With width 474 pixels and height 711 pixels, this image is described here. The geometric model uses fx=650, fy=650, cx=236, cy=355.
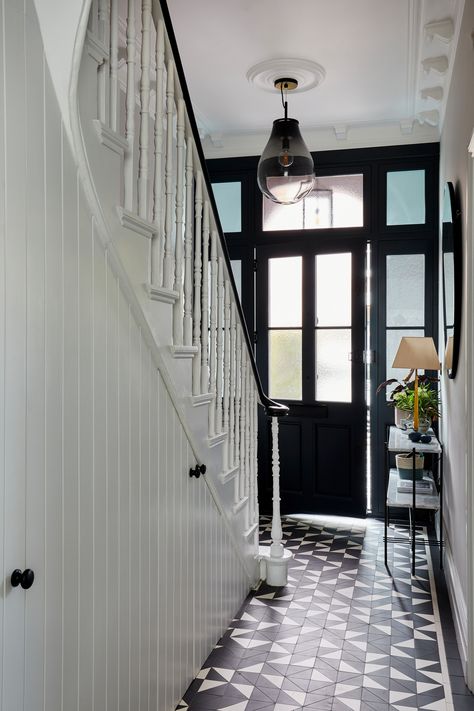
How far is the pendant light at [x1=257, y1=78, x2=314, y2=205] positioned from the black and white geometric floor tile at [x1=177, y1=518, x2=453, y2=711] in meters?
2.37

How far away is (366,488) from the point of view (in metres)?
5.24

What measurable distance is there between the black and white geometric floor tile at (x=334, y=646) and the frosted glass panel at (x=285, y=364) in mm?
1501

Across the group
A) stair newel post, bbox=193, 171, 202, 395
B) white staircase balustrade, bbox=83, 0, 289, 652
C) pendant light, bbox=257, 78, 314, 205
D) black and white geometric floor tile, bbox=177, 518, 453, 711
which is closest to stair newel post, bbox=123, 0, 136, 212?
white staircase balustrade, bbox=83, 0, 289, 652

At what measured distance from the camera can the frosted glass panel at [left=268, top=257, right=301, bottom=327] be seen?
5441 mm

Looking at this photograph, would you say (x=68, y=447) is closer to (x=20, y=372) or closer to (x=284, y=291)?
(x=20, y=372)

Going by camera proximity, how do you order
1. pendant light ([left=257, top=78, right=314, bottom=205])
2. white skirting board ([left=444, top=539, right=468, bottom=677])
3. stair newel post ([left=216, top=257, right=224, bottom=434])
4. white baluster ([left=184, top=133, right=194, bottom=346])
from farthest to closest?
pendant light ([left=257, top=78, right=314, bottom=205]) → stair newel post ([left=216, top=257, right=224, bottom=434]) → white skirting board ([left=444, top=539, right=468, bottom=677]) → white baluster ([left=184, top=133, right=194, bottom=346])

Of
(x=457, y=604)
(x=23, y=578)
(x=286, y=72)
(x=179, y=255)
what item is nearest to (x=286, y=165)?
(x=286, y=72)

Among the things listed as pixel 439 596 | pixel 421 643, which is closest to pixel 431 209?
pixel 439 596

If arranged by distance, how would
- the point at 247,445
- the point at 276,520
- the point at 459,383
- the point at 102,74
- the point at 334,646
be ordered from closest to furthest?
the point at 102,74 < the point at 334,646 < the point at 459,383 < the point at 247,445 < the point at 276,520

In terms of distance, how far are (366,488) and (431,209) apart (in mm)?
2283

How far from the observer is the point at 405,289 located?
5.21 metres

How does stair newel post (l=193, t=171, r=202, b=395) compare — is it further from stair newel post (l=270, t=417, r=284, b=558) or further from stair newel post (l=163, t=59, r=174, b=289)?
stair newel post (l=270, t=417, r=284, b=558)

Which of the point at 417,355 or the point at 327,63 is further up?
the point at 327,63

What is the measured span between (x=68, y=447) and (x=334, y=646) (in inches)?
78.7
